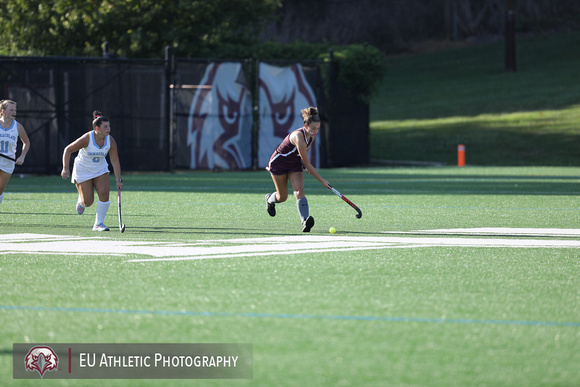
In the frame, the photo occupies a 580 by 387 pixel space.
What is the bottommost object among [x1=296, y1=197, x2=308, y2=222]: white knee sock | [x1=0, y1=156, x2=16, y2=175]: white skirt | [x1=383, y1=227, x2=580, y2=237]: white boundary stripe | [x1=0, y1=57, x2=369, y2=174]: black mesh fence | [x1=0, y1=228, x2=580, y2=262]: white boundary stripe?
[x1=383, y1=227, x2=580, y2=237]: white boundary stripe

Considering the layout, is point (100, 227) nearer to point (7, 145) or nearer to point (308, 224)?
point (7, 145)

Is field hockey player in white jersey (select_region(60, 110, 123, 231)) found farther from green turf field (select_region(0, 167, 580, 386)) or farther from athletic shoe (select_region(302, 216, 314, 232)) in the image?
athletic shoe (select_region(302, 216, 314, 232))

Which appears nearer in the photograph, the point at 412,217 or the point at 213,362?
the point at 213,362

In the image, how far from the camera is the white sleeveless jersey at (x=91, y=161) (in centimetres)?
1311

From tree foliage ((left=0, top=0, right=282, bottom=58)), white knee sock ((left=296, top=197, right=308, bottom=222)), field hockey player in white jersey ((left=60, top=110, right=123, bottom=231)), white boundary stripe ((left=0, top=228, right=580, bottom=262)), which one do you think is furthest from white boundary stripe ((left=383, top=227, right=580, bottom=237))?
tree foliage ((left=0, top=0, right=282, bottom=58))

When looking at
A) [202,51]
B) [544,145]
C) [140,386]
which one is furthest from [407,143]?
[140,386]

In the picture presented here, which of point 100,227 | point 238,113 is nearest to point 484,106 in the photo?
point 238,113

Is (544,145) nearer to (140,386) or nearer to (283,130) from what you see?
(283,130)

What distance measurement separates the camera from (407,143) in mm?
42406

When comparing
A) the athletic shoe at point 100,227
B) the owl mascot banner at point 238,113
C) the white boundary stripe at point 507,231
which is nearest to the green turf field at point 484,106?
the owl mascot banner at point 238,113

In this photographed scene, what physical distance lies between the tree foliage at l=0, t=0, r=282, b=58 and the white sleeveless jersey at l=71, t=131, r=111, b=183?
21280 millimetres

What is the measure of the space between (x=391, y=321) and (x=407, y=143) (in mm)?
36321

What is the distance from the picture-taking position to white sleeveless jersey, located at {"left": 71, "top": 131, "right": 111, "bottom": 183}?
43.0 feet

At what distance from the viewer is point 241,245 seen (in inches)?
431
